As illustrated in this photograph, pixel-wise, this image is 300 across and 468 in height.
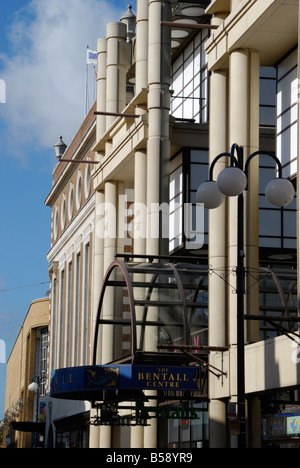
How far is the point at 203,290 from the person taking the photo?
3212cm

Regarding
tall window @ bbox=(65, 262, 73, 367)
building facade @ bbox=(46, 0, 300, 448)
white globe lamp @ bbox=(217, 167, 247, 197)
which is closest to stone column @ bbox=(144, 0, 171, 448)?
building facade @ bbox=(46, 0, 300, 448)

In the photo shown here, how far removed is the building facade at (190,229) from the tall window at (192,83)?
0.35 feet

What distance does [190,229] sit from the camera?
119 ft

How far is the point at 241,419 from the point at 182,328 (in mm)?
12625

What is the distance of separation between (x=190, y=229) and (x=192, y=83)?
9.10m

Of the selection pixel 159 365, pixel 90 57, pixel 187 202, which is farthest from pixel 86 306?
pixel 159 365

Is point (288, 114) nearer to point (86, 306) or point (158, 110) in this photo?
point (158, 110)

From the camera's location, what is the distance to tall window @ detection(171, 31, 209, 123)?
4072 centimetres

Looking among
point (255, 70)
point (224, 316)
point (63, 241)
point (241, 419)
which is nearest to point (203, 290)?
point (224, 316)

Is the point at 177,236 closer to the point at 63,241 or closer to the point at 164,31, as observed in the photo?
the point at 164,31

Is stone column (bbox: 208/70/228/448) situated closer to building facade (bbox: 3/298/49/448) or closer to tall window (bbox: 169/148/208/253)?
tall window (bbox: 169/148/208/253)

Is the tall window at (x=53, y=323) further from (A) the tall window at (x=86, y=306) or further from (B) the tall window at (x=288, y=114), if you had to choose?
(B) the tall window at (x=288, y=114)

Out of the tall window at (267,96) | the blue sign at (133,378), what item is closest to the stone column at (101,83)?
the tall window at (267,96)
